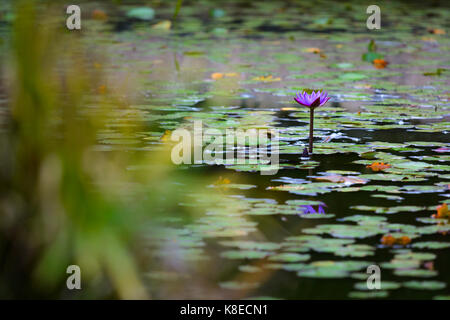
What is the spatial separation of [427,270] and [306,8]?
31.2 feet

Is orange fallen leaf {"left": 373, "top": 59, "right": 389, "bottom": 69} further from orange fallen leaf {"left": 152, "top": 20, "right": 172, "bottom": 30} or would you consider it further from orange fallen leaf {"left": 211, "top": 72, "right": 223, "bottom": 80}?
orange fallen leaf {"left": 152, "top": 20, "right": 172, "bottom": 30}

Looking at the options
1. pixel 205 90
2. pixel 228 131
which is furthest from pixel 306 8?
pixel 228 131

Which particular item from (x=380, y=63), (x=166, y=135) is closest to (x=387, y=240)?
(x=166, y=135)

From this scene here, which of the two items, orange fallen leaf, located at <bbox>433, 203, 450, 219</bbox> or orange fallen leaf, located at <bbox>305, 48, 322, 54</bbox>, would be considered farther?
orange fallen leaf, located at <bbox>305, 48, 322, 54</bbox>

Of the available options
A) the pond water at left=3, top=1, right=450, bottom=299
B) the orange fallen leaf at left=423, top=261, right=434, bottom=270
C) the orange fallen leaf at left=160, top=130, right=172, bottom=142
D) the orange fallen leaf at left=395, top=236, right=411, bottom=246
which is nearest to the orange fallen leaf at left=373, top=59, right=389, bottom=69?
the pond water at left=3, top=1, right=450, bottom=299

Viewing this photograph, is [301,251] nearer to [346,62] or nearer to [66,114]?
[66,114]

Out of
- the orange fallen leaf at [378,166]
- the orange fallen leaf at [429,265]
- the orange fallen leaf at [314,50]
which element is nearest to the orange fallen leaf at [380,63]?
the orange fallen leaf at [314,50]

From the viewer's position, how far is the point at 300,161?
3840 millimetres

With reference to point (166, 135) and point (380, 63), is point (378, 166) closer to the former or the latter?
point (166, 135)

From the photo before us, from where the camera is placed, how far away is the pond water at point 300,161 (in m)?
2.53

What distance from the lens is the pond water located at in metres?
2.53

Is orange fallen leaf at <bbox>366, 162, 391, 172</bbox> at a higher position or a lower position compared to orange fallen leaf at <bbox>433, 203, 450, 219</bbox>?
higher

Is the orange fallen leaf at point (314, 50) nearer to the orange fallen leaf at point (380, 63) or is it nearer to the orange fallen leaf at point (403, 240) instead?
the orange fallen leaf at point (380, 63)

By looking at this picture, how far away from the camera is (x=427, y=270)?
254 cm
